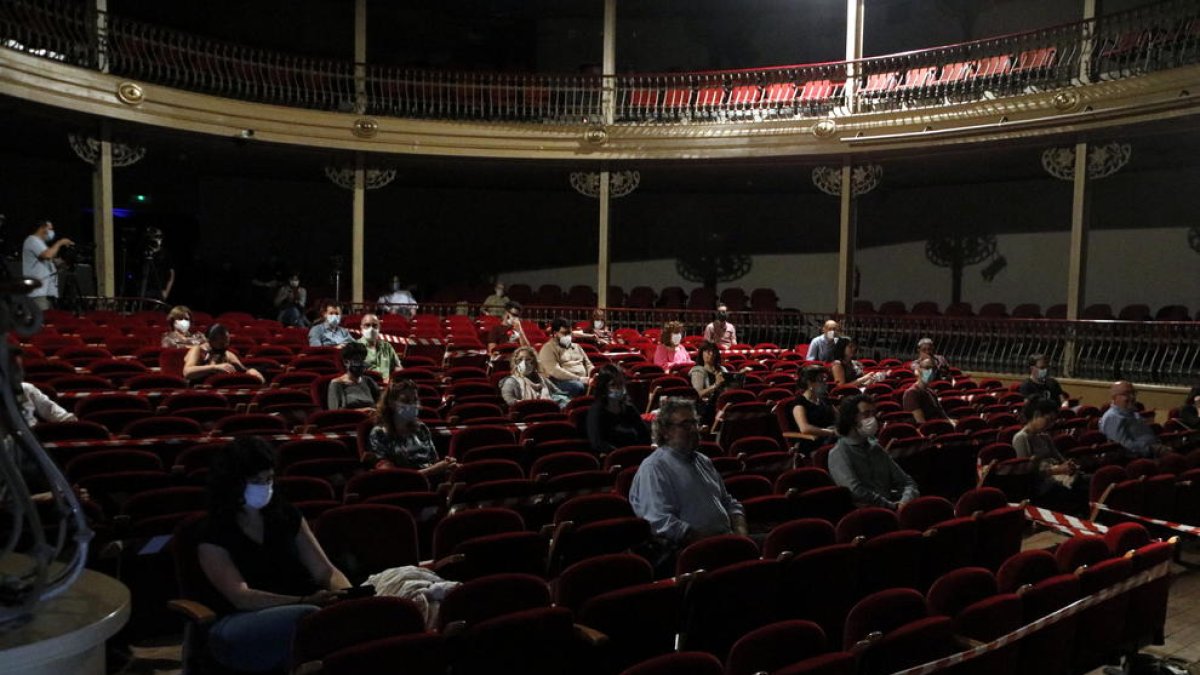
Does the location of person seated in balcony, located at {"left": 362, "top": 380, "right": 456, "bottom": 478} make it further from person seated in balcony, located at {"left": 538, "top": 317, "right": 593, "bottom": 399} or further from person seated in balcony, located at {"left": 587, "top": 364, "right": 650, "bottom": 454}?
person seated in balcony, located at {"left": 538, "top": 317, "right": 593, "bottom": 399}

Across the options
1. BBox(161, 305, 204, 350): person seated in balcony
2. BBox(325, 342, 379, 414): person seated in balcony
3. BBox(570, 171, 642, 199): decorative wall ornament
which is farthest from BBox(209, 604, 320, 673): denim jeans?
BBox(570, 171, 642, 199): decorative wall ornament

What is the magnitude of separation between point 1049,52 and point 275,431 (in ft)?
41.1

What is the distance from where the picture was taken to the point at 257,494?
3545 mm

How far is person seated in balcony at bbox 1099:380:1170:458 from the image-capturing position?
834cm

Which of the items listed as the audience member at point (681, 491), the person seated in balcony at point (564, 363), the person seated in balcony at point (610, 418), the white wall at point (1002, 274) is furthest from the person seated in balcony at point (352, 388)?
the white wall at point (1002, 274)

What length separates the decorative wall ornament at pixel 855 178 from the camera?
619 inches

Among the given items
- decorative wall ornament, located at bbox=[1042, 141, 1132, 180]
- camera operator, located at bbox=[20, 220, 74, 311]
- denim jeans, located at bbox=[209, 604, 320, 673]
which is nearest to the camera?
denim jeans, located at bbox=[209, 604, 320, 673]

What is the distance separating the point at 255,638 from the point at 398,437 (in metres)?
2.50

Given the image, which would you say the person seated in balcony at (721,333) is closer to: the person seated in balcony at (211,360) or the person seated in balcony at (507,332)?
the person seated in balcony at (507,332)

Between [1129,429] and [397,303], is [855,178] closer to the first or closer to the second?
[397,303]

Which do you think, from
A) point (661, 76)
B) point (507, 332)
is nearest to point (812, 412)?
point (507, 332)

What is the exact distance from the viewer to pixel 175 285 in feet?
61.9

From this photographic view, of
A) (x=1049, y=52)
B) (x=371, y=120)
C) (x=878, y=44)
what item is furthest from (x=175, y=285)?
(x=1049, y=52)

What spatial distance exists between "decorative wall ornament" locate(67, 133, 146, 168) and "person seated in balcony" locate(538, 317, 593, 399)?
27.4ft
